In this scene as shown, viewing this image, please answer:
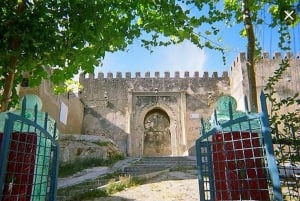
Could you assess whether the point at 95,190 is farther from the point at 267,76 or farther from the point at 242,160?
the point at 267,76

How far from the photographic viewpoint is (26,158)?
2908 millimetres

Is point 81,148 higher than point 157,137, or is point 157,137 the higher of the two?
point 157,137

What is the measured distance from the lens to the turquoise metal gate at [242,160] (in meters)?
2.72

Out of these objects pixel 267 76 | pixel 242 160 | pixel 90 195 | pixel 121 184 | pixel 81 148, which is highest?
pixel 267 76

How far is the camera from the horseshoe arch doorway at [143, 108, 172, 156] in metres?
26.9

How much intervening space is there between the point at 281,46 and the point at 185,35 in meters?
1.67

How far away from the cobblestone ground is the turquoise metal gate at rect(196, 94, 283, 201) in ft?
10.5

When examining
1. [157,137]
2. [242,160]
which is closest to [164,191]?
[242,160]

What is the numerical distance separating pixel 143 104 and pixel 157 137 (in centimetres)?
825

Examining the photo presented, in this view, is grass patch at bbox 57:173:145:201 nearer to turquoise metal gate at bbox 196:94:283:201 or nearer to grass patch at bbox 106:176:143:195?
grass patch at bbox 106:176:143:195

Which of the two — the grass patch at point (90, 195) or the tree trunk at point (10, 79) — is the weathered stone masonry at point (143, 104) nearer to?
the grass patch at point (90, 195)

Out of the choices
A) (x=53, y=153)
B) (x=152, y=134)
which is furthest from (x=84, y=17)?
(x=152, y=134)

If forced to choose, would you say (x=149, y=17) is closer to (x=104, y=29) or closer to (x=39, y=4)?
(x=104, y=29)

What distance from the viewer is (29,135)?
2.98 meters
